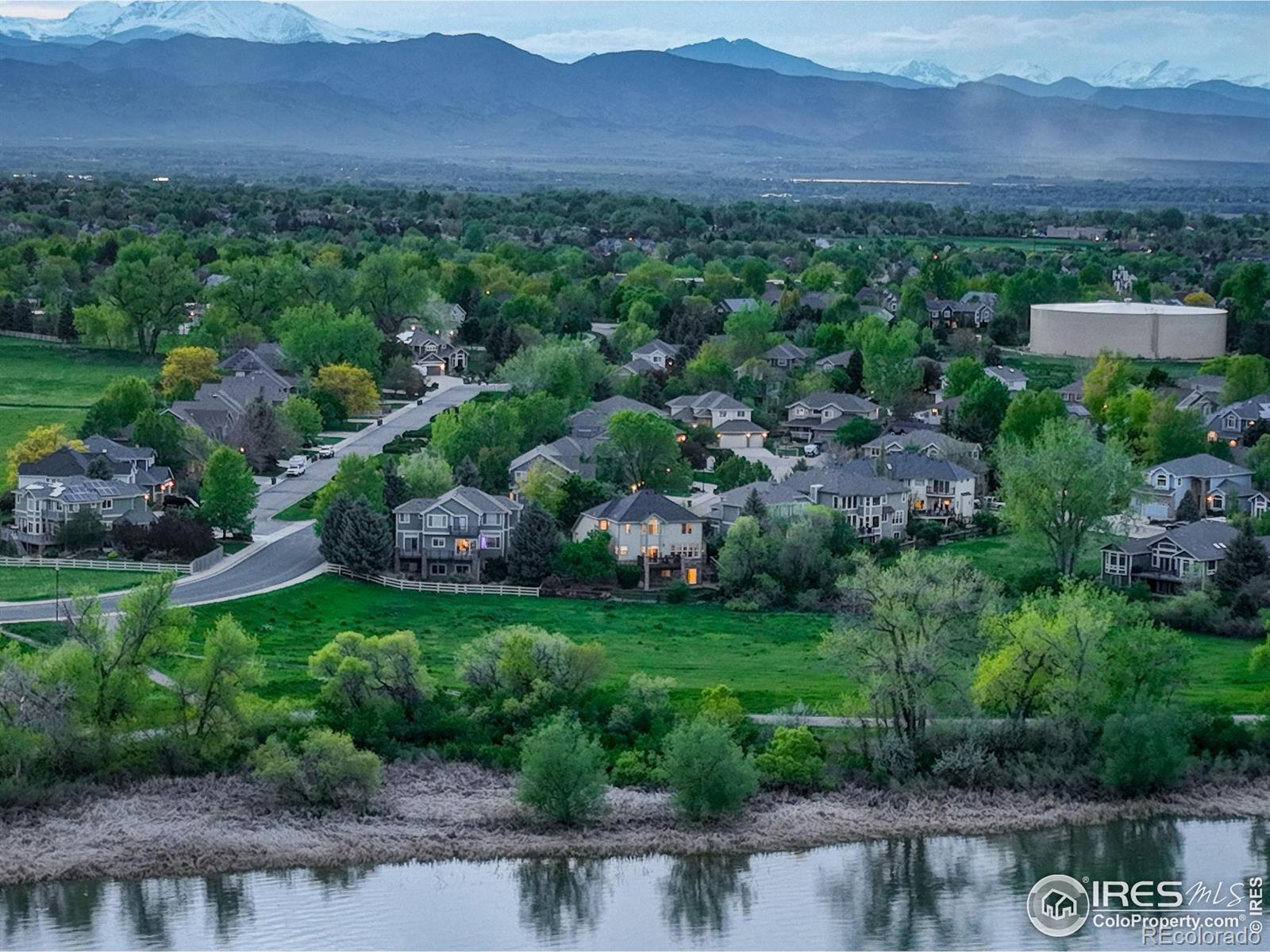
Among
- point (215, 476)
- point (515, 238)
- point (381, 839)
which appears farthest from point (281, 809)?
point (515, 238)

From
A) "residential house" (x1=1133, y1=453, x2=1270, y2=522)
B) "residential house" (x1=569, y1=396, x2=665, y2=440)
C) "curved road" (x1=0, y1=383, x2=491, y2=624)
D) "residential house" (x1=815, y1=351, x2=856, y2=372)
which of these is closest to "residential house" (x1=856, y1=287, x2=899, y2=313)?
"residential house" (x1=815, y1=351, x2=856, y2=372)

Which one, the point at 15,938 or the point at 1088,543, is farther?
the point at 1088,543

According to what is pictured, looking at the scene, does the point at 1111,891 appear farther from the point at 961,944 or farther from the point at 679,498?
the point at 679,498

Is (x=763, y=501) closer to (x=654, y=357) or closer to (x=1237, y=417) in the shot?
(x=1237, y=417)

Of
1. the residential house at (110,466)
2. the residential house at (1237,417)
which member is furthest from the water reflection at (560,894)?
the residential house at (1237,417)

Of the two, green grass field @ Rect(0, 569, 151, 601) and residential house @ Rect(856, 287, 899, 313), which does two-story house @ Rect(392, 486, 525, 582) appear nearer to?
green grass field @ Rect(0, 569, 151, 601)

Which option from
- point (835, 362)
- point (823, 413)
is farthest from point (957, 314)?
point (823, 413)
